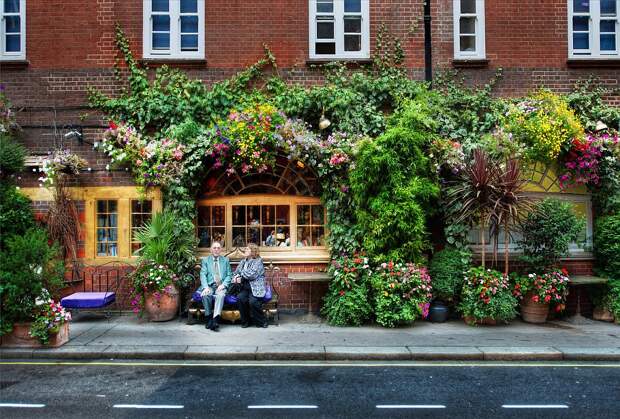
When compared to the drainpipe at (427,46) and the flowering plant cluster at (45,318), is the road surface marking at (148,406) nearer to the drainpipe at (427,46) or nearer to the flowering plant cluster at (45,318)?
the flowering plant cluster at (45,318)

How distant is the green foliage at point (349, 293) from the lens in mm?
9328

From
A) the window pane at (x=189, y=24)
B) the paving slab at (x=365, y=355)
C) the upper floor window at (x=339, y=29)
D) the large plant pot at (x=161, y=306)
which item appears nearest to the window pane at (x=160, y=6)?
the window pane at (x=189, y=24)

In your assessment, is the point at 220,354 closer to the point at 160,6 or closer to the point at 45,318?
the point at 45,318

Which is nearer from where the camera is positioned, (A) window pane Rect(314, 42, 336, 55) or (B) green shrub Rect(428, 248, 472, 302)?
(B) green shrub Rect(428, 248, 472, 302)

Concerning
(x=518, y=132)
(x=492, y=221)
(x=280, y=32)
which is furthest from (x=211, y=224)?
(x=518, y=132)

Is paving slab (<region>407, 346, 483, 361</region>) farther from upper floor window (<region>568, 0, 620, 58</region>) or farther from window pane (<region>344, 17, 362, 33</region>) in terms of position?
upper floor window (<region>568, 0, 620, 58</region>)

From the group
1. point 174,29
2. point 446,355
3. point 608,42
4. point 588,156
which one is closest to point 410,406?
point 446,355

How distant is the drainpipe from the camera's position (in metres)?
11.2

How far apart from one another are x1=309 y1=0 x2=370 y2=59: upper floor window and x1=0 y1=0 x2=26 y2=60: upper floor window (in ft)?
20.7

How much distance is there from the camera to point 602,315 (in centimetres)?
1036

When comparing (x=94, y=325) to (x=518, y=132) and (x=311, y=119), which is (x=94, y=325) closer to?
(x=311, y=119)

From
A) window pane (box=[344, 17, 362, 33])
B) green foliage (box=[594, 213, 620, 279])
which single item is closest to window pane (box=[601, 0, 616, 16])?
green foliage (box=[594, 213, 620, 279])

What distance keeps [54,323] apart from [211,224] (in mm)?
3951

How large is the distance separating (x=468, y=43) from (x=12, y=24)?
10191mm
